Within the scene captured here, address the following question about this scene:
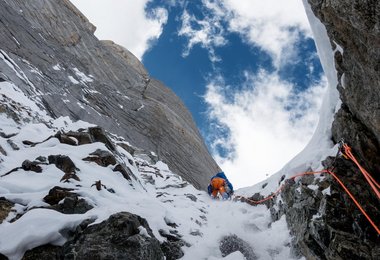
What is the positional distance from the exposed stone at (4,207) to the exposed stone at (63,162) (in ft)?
5.93

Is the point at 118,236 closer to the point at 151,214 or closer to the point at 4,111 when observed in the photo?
the point at 151,214

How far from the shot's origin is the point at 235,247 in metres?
7.87

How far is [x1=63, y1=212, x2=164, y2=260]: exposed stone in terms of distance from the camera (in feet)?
17.8

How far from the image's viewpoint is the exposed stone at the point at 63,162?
26.9ft

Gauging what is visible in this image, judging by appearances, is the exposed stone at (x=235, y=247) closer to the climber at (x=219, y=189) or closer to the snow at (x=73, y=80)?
the climber at (x=219, y=189)

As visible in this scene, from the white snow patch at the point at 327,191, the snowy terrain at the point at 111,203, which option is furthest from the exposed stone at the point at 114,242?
the white snow patch at the point at 327,191

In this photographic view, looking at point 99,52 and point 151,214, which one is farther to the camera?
point 99,52

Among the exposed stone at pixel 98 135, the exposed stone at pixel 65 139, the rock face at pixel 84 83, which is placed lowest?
the exposed stone at pixel 65 139

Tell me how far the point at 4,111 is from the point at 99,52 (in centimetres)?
2095

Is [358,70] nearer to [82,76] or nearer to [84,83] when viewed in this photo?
[84,83]

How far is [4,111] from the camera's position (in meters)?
11.3

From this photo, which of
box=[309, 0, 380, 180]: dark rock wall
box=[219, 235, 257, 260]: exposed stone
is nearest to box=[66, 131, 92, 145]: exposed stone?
box=[219, 235, 257, 260]: exposed stone

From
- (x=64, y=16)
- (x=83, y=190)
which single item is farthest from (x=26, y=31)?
(x=83, y=190)

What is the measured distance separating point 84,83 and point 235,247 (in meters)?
18.4
